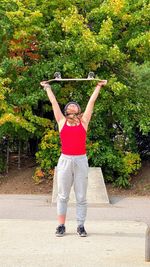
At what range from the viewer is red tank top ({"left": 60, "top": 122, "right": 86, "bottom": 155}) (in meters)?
7.17

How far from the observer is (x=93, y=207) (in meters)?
10.2

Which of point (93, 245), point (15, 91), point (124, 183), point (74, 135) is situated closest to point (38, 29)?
point (15, 91)

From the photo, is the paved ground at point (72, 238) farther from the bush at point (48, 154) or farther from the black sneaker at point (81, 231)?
the bush at point (48, 154)

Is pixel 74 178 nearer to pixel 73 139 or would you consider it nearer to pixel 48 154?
pixel 73 139

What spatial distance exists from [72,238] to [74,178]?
2.32ft

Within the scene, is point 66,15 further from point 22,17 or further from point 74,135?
point 74,135

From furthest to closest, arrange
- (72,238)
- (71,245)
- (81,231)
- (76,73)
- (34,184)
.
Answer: (34,184), (76,73), (81,231), (72,238), (71,245)

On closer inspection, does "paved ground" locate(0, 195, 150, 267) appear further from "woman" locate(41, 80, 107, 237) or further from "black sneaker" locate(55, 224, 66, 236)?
"woman" locate(41, 80, 107, 237)

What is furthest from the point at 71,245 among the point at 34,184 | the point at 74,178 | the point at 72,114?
the point at 34,184

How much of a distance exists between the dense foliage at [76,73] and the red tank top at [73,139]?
453cm

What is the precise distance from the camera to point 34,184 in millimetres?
12391

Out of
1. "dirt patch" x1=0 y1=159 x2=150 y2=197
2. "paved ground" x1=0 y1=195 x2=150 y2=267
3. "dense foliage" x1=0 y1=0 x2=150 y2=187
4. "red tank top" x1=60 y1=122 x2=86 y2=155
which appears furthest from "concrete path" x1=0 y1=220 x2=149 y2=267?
"dense foliage" x1=0 y1=0 x2=150 y2=187

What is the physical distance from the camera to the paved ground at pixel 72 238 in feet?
19.8

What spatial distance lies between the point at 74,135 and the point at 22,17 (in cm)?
551
